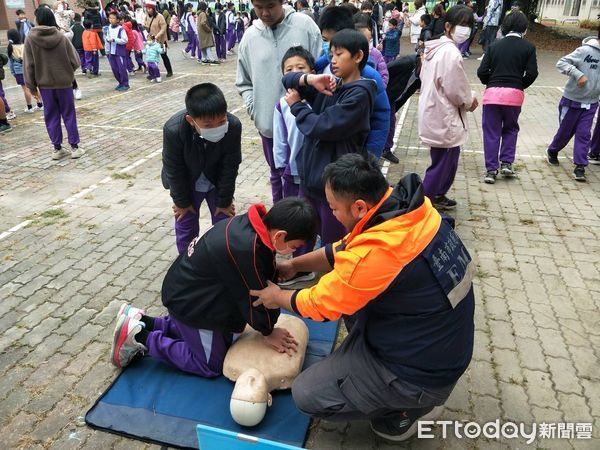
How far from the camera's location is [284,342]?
8.64 feet

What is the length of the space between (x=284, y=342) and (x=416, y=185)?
120 cm

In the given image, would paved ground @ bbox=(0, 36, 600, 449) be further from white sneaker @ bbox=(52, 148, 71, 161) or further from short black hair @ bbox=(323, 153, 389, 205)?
short black hair @ bbox=(323, 153, 389, 205)

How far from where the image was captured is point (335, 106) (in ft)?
9.39

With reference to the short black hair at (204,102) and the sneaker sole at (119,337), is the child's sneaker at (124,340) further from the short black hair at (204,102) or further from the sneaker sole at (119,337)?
the short black hair at (204,102)

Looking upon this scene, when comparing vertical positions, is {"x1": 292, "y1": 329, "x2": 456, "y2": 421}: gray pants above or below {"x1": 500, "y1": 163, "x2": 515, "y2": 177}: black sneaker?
above

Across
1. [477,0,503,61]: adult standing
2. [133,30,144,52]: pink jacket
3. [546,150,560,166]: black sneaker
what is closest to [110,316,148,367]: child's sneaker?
[546,150,560,166]: black sneaker

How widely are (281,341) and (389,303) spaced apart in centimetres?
88

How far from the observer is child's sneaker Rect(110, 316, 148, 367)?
2.68m

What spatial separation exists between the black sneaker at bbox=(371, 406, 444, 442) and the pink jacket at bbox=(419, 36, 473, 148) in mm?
2800

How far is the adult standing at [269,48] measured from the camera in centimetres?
364

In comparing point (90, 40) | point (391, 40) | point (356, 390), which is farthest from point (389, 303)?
point (90, 40)

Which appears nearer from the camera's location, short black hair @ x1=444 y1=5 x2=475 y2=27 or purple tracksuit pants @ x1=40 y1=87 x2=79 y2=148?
short black hair @ x1=444 y1=5 x2=475 y2=27

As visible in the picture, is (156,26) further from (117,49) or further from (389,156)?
(389,156)

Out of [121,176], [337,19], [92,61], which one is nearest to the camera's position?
[337,19]
